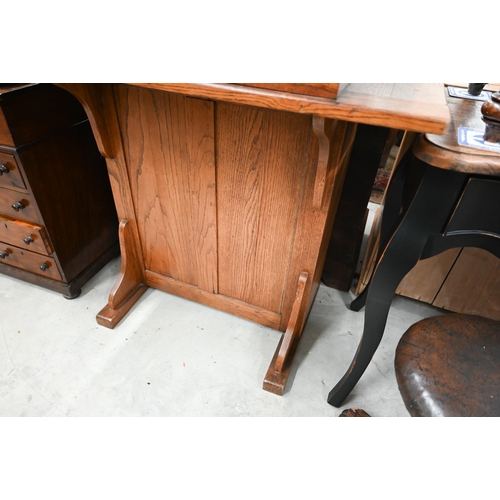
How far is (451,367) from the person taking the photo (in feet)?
2.15

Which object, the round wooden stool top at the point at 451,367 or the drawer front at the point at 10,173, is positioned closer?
the round wooden stool top at the point at 451,367

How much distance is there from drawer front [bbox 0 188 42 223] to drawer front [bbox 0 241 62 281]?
0.58ft

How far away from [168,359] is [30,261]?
2.34 ft

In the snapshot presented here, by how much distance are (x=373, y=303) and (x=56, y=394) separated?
106 cm

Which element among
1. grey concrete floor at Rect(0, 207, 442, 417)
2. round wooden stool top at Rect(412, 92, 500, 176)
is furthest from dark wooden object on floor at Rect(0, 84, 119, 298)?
round wooden stool top at Rect(412, 92, 500, 176)

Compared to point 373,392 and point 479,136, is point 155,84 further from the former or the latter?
point 373,392

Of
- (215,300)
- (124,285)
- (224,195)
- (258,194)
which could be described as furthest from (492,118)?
(124,285)

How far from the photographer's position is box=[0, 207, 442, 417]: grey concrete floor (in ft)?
3.90

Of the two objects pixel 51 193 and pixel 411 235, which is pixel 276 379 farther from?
pixel 51 193

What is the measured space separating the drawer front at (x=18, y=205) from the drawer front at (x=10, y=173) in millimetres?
29

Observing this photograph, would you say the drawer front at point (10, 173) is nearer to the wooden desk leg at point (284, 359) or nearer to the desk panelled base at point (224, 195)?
the desk panelled base at point (224, 195)

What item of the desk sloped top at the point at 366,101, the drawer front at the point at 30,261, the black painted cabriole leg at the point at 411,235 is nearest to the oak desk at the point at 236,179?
the desk sloped top at the point at 366,101

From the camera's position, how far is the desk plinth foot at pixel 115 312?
1.41 meters

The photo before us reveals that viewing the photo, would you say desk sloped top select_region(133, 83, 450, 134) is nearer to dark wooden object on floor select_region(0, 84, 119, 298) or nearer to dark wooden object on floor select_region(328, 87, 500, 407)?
dark wooden object on floor select_region(328, 87, 500, 407)
